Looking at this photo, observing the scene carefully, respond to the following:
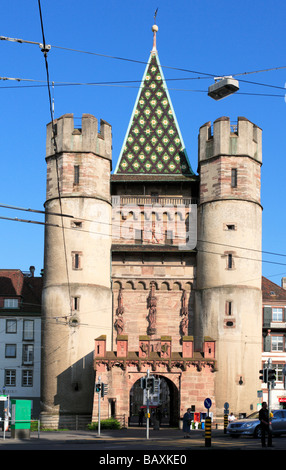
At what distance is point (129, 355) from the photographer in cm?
4859

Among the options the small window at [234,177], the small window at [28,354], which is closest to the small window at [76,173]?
the small window at [234,177]

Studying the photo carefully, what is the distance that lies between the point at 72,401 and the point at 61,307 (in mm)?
5553

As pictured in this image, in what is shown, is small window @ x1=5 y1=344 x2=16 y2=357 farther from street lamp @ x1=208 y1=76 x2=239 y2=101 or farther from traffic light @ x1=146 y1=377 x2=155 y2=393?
street lamp @ x1=208 y1=76 x2=239 y2=101

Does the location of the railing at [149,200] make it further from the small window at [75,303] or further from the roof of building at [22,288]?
the roof of building at [22,288]

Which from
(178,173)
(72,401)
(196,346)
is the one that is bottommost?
(72,401)

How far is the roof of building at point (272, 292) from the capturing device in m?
66.1

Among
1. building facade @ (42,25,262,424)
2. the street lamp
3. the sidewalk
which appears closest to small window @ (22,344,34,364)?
building facade @ (42,25,262,424)

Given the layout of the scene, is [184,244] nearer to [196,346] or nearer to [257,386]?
[196,346]

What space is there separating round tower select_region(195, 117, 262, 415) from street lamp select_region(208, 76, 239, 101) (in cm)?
2856

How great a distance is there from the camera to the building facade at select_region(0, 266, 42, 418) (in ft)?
212

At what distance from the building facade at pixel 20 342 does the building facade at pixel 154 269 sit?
510 inches
